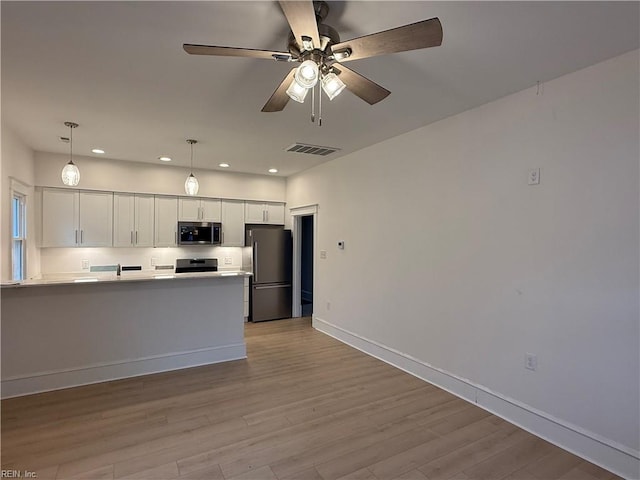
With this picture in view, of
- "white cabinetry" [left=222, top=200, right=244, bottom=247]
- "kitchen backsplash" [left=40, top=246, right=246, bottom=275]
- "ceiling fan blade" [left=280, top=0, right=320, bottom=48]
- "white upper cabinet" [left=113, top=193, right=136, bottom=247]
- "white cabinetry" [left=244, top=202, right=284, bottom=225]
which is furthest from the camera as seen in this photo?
"white cabinetry" [left=244, top=202, right=284, bottom=225]

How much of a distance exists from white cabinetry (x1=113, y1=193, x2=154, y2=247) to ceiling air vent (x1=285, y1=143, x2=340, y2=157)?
8.55ft

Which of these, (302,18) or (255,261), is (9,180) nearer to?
(255,261)

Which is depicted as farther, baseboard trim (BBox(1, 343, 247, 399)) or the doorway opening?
the doorway opening

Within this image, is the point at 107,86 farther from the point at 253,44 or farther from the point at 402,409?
the point at 402,409

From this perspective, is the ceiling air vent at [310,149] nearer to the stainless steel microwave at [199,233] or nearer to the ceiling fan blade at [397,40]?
the stainless steel microwave at [199,233]

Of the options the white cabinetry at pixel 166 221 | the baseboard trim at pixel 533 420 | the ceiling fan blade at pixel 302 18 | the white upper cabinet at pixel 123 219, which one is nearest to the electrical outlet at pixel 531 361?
the baseboard trim at pixel 533 420

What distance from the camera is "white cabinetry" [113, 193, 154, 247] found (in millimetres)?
5273

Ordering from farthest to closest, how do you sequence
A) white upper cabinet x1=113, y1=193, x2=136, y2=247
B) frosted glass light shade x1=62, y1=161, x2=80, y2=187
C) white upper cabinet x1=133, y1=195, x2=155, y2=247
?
white upper cabinet x1=133, y1=195, x2=155, y2=247 → white upper cabinet x1=113, y1=193, x2=136, y2=247 → frosted glass light shade x1=62, y1=161, x2=80, y2=187

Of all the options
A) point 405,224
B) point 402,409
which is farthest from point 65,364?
point 405,224

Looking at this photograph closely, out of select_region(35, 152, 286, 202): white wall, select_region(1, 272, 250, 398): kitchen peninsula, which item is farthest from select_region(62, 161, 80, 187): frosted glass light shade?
select_region(35, 152, 286, 202): white wall

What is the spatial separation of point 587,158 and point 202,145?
156 inches

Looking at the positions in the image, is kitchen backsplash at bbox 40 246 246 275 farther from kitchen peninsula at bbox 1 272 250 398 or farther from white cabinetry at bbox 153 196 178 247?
kitchen peninsula at bbox 1 272 250 398

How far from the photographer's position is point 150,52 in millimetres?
2227

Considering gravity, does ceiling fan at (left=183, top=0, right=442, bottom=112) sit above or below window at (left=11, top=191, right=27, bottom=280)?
above
